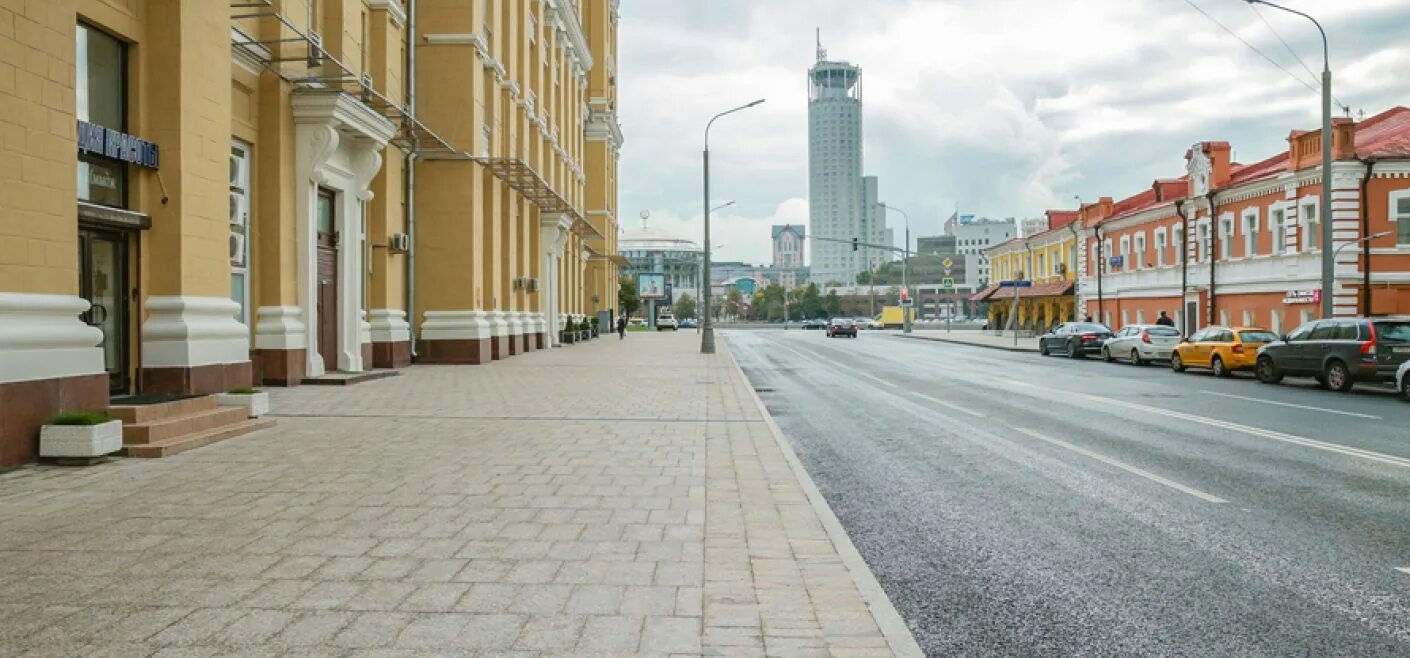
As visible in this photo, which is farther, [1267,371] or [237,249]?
[1267,371]

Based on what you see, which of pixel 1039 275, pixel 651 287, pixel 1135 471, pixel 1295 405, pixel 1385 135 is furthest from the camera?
pixel 651 287

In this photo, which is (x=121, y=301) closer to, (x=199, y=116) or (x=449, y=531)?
(x=199, y=116)

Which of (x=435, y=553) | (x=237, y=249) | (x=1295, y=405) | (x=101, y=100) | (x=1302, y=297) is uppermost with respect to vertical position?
(x=101, y=100)

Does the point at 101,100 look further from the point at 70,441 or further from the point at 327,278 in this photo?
the point at 327,278

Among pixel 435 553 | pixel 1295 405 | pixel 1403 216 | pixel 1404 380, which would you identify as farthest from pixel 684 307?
pixel 435 553

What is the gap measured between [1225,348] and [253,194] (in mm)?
22819

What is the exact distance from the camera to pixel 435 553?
5.32 meters

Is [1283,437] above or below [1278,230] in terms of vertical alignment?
below

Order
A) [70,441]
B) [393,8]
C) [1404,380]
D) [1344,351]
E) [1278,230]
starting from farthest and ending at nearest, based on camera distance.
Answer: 1. [1278,230]
2. [393,8]
3. [1344,351]
4. [1404,380]
5. [70,441]

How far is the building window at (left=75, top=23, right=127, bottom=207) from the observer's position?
9.75 meters

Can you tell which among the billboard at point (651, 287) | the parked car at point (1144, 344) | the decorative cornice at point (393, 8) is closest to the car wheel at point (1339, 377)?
the parked car at point (1144, 344)

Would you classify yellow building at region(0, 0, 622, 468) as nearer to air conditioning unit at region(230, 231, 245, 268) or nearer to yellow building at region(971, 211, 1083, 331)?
air conditioning unit at region(230, 231, 245, 268)

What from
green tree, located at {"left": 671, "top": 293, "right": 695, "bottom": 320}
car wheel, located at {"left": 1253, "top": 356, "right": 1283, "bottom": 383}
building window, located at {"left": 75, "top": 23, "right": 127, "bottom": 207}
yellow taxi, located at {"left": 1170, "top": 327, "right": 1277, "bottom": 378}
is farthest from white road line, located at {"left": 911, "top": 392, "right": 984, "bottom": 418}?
green tree, located at {"left": 671, "top": 293, "right": 695, "bottom": 320}

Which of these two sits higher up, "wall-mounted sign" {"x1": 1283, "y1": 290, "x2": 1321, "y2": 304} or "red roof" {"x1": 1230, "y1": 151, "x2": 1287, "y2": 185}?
"red roof" {"x1": 1230, "y1": 151, "x2": 1287, "y2": 185}
